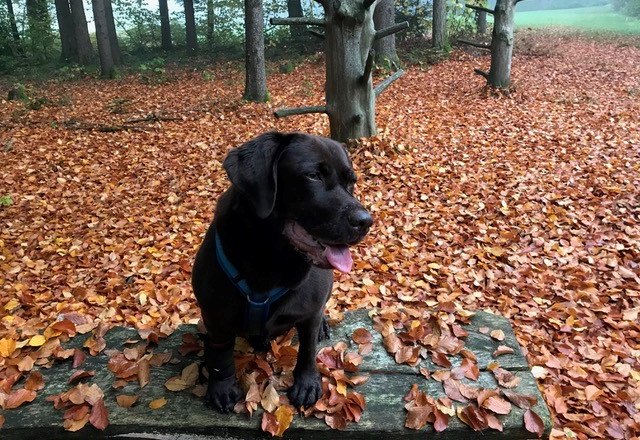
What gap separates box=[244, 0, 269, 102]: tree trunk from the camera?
1170cm

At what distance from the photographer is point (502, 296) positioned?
16.0 feet

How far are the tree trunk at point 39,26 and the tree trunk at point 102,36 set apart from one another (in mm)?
7524

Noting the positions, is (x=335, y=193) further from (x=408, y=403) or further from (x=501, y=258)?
(x=501, y=258)

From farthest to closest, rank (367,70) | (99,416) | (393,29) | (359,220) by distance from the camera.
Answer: (367,70), (393,29), (99,416), (359,220)

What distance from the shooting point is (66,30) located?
2253 centimetres

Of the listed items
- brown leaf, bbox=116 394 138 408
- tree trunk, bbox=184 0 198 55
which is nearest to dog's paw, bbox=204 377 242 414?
brown leaf, bbox=116 394 138 408

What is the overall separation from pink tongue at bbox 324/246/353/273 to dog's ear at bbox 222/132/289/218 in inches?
13.8

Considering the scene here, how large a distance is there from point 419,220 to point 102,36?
1547cm

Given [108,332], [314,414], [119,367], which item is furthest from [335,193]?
[108,332]

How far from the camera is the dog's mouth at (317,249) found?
2.39 metres

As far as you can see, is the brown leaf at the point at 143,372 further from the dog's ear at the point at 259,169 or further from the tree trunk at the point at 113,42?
the tree trunk at the point at 113,42

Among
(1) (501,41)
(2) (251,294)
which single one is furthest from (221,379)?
(1) (501,41)

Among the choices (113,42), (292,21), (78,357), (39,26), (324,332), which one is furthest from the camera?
(39,26)

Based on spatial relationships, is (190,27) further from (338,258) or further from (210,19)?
(338,258)
